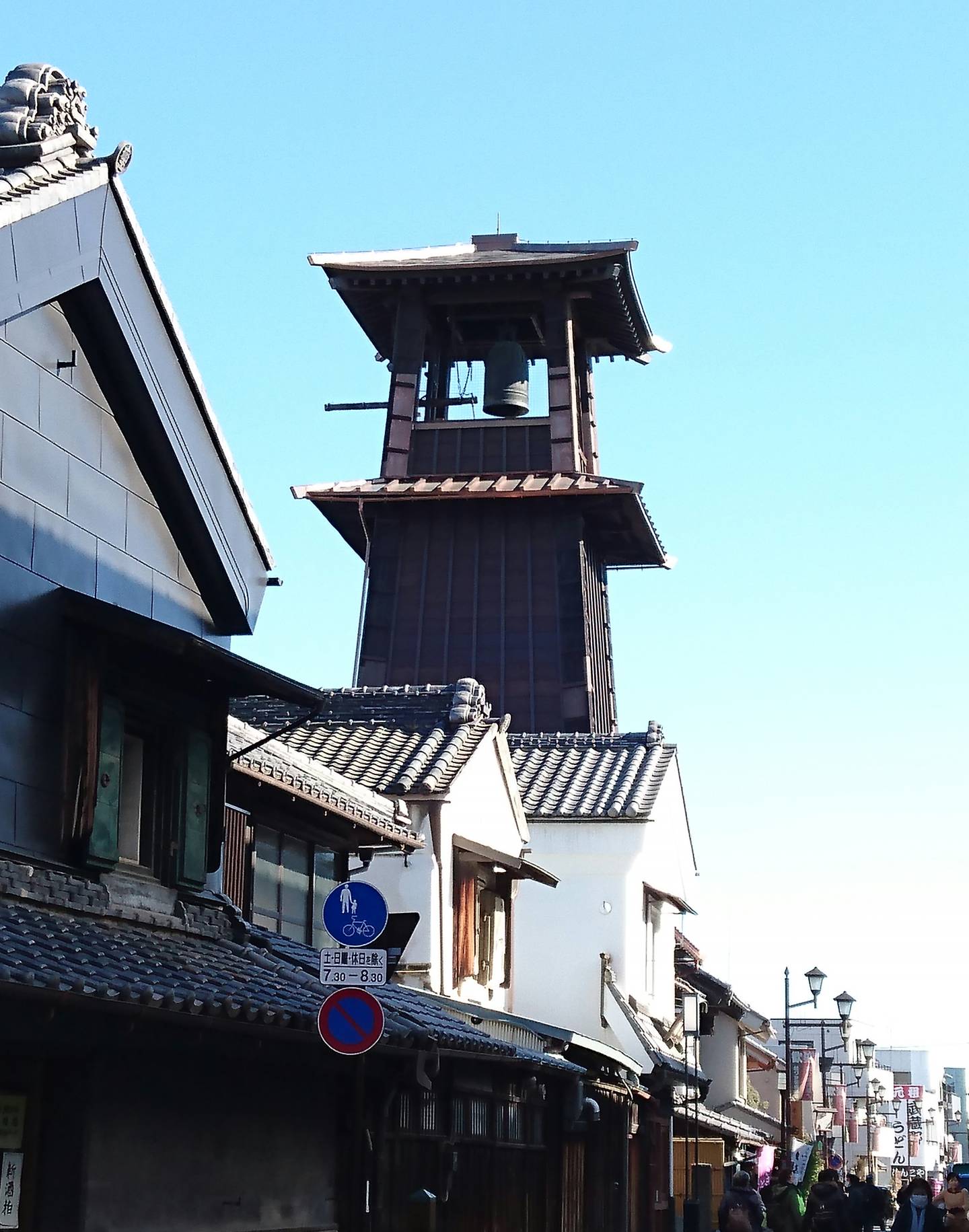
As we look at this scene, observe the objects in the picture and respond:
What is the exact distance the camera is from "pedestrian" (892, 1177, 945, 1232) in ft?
72.2

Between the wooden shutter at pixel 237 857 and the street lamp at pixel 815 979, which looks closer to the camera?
the wooden shutter at pixel 237 857

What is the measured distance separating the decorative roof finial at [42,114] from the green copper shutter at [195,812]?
18.6 ft

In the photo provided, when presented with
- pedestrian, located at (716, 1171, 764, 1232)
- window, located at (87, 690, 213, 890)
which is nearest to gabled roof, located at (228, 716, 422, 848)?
window, located at (87, 690, 213, 890)

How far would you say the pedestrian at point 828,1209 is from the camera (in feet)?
69.6

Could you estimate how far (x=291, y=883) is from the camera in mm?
22031

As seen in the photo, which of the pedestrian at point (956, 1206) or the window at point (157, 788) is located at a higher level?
the window at point (157, 788)

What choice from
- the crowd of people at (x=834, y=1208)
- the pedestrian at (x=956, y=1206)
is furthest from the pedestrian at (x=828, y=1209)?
the pedestrian at (x=956, y=1206)

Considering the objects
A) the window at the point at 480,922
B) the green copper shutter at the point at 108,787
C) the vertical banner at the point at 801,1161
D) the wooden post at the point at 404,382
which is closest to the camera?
the green copper shutter at the point at 108,787

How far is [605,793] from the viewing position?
35.7 metres

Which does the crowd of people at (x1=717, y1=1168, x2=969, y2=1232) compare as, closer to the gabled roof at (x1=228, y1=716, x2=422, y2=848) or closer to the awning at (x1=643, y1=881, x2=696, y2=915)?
the gabled roof at (x1=228, y1=716, x2=422, y2=848)

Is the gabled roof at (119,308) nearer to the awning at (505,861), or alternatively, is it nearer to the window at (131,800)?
the window at (131,800)

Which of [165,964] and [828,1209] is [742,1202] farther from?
[165,964]

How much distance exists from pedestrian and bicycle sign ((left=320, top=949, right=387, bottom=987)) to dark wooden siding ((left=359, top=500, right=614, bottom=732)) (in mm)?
27912

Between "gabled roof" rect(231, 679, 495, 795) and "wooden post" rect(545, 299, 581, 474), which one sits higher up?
"wooden post" rect(545, 299, 581, 474)
